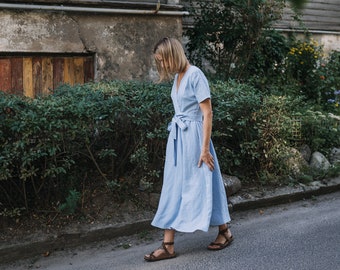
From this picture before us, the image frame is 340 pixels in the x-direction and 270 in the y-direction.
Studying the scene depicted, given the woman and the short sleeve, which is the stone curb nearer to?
the woman

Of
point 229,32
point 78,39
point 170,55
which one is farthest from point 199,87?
point 229,32

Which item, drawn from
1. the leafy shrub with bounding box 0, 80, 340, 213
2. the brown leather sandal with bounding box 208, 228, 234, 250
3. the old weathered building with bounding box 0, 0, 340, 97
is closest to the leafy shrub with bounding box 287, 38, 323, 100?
the old weathered building with bounding box 0, 0, 340, 97

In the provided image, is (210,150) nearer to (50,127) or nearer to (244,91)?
(50,127)

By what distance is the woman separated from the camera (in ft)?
12.5

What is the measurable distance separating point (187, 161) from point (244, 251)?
0.93 meters

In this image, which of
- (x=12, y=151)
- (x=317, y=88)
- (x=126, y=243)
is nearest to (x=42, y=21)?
(x=12, y=151)

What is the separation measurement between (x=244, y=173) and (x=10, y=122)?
2967 millimetres

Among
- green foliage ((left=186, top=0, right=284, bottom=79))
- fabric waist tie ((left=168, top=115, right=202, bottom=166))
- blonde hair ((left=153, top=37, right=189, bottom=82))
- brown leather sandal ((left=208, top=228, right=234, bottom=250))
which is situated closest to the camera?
blonde hair ((left=153, top=37, right=189, bottom=82))

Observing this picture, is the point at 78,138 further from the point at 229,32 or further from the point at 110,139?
the point at 229,32

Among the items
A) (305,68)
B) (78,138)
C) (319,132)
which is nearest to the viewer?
(78,138)

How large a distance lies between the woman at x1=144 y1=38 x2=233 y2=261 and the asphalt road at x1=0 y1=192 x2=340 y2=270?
0.76 ft

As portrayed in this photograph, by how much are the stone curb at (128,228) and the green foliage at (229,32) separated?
301 centimetres

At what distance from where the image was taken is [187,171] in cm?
393

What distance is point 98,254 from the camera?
433 cm
